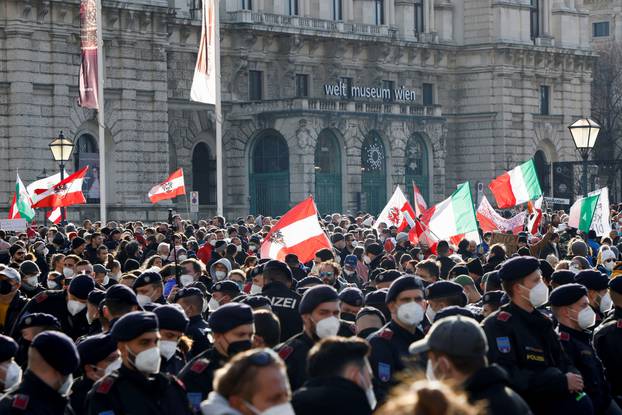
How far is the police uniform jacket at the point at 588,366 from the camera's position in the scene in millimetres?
10516

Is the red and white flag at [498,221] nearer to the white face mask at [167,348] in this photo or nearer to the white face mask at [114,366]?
the white face mask at [167,348]

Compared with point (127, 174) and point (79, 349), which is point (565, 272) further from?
point (127, 174)

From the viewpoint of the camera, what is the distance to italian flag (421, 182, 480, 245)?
23.8 metres

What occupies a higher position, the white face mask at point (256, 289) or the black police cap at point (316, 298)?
the black police cap at point (316, 298)

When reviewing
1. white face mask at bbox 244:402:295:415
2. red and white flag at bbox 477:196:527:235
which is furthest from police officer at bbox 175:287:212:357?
red and white flag at bbox 477:196:527:235

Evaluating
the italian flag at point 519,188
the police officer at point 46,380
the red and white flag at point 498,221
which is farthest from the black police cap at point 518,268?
the italian flag at point 519,188

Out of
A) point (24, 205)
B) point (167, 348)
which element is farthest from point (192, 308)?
point (24, 205)

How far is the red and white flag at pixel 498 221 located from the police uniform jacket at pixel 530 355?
17863 millimetres

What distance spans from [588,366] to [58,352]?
4087 millimetres

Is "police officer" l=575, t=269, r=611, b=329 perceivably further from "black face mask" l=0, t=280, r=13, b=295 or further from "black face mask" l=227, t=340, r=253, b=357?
"black face mask" l=0, t=280, r=13, b=295

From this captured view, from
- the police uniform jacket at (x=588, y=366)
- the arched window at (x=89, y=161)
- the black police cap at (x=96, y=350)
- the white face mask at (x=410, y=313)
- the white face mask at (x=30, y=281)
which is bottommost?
the police uniform jacket at (x=588, y=366)

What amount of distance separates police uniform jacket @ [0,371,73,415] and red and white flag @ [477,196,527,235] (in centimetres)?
2018

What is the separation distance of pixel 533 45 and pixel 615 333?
57224 millimetres

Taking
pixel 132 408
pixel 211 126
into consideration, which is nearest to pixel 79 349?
pixel 132 408
